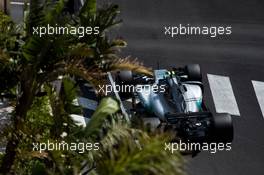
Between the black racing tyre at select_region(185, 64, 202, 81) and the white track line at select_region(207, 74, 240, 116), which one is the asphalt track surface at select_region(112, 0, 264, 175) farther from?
the black racing tyre at select_region(185, 64, 202, 81)

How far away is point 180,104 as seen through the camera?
13.5 metres

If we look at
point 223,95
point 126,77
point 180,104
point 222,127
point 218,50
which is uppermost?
point 218,50

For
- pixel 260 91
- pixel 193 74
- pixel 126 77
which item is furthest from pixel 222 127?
pixel 260 91

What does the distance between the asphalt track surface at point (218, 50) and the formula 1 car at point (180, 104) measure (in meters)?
0.62

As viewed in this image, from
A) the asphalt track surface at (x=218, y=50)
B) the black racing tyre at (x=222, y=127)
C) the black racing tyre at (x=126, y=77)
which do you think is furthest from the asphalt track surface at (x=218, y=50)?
the black racing tyre at (x=126, y=77)

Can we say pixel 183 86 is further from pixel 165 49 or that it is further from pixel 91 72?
pixel 91 72

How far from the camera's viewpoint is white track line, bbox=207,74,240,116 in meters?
15.1

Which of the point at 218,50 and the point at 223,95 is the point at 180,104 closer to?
the point at 223,95

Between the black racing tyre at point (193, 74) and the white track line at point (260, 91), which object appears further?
the white track line at point (260, 91)

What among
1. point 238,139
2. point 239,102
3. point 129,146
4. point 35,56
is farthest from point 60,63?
point 239,102

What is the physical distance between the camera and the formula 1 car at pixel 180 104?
42.5 ft

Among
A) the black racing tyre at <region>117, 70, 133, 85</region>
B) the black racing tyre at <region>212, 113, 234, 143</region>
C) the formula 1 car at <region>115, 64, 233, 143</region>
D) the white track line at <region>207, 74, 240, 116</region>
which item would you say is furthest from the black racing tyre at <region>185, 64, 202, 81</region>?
the black racing tyre at <region>212, 113, 234, 143</region>

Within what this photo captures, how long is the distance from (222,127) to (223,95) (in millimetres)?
2608

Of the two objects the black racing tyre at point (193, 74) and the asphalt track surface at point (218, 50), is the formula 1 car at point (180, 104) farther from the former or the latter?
the asphalt track surface at point (218, 50)
